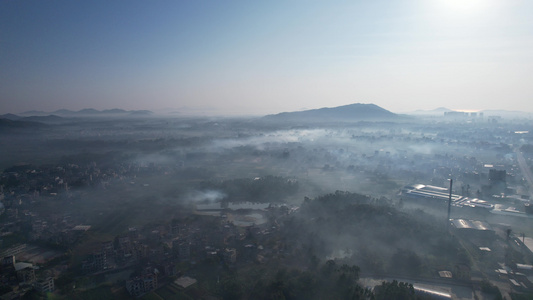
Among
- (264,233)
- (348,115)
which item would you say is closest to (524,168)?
(264,233)

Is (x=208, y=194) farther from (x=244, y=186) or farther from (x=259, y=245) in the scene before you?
(x=259, y=245)

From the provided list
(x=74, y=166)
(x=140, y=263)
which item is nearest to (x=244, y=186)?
(x=140, y=263)

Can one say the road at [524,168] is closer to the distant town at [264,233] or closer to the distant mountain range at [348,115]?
the distant town at [264,233]

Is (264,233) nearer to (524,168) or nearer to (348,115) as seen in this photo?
(524,168)

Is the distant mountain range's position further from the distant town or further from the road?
the distant town

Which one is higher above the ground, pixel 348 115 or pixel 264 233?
pixel 348 115

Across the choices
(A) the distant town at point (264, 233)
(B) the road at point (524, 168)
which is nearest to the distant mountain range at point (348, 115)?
(B) the road at point (524, 168)

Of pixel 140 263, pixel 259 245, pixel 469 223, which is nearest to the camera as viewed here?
pixel 140 263

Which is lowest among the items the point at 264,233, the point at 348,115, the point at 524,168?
the point at 264,233

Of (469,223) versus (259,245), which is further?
(469,223)
